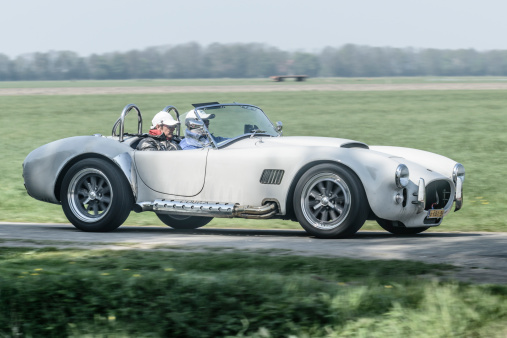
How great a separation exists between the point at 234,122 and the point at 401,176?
2520 mm

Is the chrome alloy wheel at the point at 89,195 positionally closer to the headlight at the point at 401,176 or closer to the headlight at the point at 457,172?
the headlight at the point at 401,176

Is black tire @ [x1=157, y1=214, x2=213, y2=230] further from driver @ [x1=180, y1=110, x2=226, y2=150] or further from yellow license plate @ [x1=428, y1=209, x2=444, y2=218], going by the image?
yellow license plate @ [x1=428, y1=209, x2=444, y2=218]

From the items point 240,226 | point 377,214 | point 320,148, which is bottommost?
point 240,226

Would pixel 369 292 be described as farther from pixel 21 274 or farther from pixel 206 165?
pixel 206 165

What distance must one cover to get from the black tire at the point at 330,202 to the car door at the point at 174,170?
1.29m

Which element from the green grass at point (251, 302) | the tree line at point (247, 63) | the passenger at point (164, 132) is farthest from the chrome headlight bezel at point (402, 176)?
the tree line at point (247, 63)

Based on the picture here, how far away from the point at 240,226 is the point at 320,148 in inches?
130

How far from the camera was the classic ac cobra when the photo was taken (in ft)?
27.7

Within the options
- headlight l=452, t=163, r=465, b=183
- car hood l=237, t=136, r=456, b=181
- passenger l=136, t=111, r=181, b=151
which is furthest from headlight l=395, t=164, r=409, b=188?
A: passenger l=136, t=111, r=181, b=151

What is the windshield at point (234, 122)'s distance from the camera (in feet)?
31.8

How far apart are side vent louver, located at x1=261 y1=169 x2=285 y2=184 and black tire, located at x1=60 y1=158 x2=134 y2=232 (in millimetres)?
1755

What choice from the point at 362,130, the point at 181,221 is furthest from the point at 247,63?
the point at 181,221

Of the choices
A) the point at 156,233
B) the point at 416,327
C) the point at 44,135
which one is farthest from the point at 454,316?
the point at 44,135

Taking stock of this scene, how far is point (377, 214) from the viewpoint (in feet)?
27.5
